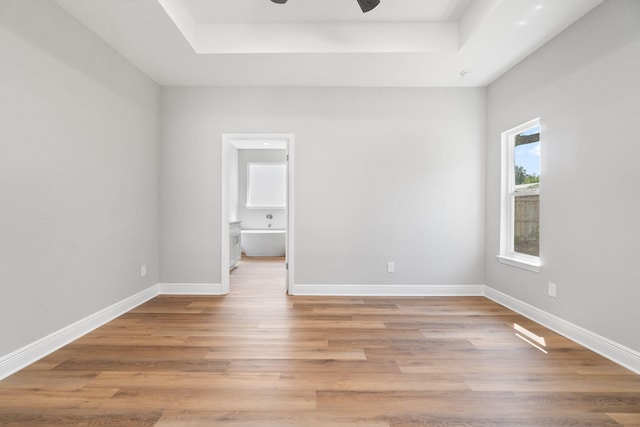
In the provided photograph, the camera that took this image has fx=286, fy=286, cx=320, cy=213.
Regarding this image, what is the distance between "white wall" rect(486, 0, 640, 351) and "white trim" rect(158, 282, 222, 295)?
3.66 m

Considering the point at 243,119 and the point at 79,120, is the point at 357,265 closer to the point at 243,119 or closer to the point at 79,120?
the point at 243,119

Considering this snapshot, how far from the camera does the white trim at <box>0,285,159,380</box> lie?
75.1 inches

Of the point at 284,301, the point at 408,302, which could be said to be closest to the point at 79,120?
the point at 284,301

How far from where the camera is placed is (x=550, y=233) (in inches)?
106

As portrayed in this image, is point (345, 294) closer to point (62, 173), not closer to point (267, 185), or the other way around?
point (62, 173)

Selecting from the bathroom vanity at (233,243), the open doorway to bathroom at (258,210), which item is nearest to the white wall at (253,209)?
the open doorway to bathroom at (258,210)

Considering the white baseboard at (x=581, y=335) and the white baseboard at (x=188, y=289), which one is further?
the white baseboard at (x=188, y=289)

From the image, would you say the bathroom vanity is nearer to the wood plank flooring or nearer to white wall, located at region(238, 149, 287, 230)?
white wall, located at region(238, 149, 287, 230)

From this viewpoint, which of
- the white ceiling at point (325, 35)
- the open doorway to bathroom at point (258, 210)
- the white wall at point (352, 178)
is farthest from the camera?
the open doorway to bathroom at point (258, 210)

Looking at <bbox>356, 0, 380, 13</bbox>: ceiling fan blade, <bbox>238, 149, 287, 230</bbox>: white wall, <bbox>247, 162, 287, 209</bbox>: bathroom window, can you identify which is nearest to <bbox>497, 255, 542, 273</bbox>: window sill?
<bbox>356, 0, 380, 13</bbox>: ceiling fan blade

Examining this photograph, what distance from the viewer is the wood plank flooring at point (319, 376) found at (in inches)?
60.7

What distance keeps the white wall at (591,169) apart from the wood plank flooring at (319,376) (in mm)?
399

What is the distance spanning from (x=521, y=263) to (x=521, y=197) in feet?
2.48

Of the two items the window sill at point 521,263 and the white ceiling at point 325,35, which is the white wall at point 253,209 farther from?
the window sill at point 521,263
